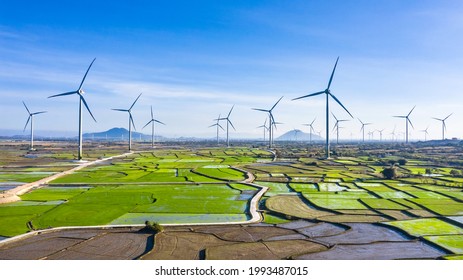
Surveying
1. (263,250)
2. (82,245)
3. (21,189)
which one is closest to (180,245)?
(263,250)

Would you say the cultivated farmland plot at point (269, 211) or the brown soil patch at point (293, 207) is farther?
the brown soil patch at point (293, 207)

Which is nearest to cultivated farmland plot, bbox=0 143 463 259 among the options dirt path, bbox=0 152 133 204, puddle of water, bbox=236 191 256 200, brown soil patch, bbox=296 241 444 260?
brown soil patch, bbox=296 241 444 260

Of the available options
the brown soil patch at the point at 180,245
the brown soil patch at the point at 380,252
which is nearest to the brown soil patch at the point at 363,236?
the brown soil patch at the point at 380,252

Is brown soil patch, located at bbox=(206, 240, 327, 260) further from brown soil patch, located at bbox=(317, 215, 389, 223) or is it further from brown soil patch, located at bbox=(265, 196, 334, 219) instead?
brown soil patch, located at bbox=(265, 196, 334, 219)

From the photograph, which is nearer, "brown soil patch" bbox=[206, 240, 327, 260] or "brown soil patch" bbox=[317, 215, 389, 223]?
"brown soil patch" bbox=[206, 240, 327, 260]

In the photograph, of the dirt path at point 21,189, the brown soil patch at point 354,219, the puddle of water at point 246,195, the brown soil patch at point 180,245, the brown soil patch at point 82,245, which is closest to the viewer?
the brown soil patch at point 180,245

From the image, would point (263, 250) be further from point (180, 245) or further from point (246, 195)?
point (246, 195)

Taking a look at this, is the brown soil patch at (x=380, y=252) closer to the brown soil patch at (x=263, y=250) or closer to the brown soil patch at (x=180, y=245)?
the brown soil patch at (x=263, y=250)

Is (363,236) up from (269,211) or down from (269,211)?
down

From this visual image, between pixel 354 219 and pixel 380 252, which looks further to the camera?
pixel 354 219
